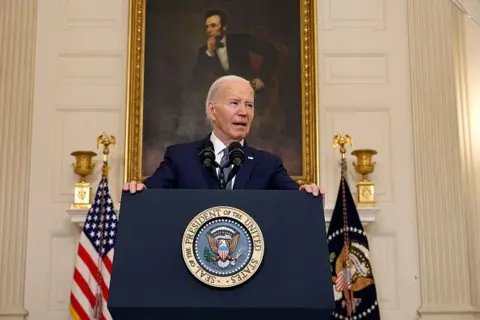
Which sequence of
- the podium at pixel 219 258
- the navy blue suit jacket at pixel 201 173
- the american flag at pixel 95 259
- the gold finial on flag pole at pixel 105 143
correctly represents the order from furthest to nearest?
the gold finial on flag pole at pixel 105 143 → the american flag at pixel 95 259 → the navy blue suit jacket at pixel 201 173 → the podium at pixel 219 258

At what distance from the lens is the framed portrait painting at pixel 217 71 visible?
19.9 ft

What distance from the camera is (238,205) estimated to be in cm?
228

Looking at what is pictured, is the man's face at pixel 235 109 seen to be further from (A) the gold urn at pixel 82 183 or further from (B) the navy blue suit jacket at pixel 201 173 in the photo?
(A) the gold urn at pixel 82 183

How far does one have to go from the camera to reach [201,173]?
300 centimetres

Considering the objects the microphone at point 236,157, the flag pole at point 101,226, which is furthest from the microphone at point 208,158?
the flag pole at point 101,226

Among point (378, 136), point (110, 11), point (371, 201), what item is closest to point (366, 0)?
point (378, 136)

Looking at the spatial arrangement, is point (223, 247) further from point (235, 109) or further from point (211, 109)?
point (211, 109)

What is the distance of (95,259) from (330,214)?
80.1 inches

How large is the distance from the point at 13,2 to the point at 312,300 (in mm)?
5193

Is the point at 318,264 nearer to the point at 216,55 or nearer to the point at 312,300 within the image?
the point at 312,300

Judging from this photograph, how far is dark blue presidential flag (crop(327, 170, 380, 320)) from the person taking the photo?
5367 mm

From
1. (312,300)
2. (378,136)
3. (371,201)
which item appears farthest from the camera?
(378,136)

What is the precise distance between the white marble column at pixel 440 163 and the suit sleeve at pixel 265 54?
132 centimetres

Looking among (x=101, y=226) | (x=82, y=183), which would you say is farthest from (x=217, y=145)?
(x=82, y=183)
